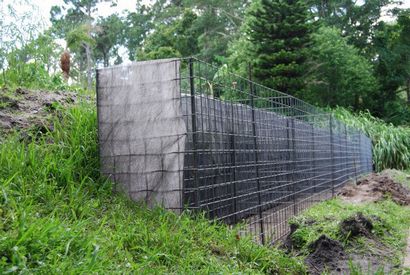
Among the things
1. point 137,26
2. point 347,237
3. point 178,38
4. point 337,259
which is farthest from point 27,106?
point 137,26

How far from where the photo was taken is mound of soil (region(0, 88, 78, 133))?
4457 millimetres

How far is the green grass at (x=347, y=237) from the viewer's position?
473 centimetres

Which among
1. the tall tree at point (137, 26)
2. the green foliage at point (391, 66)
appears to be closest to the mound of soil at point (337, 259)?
the green foliage at point (391, 66)

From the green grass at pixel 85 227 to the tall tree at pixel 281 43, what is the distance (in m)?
14.6

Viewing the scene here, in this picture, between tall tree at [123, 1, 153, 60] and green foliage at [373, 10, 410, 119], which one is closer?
green foliage at [373, 10, 410, 119]

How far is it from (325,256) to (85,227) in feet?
7.07

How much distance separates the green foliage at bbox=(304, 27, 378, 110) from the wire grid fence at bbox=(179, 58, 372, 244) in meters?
13.8

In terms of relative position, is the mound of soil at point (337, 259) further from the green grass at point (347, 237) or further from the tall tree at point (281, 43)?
the tall tree at point (281, 43)

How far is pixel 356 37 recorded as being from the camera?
27.6 meters

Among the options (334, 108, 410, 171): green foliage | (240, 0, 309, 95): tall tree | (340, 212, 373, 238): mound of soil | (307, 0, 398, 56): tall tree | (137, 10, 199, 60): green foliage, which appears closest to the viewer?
(340, 212, 373, 238): mound of soil

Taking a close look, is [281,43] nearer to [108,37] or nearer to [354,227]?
[354,227]

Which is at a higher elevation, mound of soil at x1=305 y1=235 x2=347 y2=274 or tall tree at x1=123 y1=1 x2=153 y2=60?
tall tree at x1=123 y1=1 x2=153 y2=60

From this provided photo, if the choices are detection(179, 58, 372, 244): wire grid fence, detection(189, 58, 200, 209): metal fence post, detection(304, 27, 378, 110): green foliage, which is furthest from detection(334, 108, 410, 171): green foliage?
detection(189, 58, 200, 209): metal fence post

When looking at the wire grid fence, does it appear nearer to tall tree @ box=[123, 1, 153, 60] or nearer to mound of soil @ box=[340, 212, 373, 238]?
mound of soil @ box=[340, 212, 373, 238]
